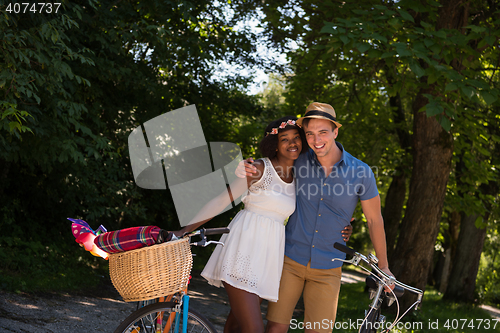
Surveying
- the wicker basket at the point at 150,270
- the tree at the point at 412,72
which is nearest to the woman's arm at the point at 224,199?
the wicker basket at the point at 150,270

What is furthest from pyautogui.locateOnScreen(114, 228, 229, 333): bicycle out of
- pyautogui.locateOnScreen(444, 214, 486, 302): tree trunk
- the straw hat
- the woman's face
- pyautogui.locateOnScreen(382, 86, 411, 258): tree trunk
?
pyautogui.locateOnScreen(444, 214, 486, 302): tree trunk

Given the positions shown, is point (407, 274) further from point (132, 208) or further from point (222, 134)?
point (222, 134)

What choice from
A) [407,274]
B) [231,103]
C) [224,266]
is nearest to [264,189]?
[224,266]

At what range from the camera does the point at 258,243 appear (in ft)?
10.5

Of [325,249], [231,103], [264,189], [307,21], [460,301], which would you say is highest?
[307,21]

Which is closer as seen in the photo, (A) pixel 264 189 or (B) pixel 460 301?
(A) pixel 264 189

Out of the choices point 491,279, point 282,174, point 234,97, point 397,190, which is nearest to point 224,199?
point 282,174

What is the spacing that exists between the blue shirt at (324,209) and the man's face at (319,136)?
15cm

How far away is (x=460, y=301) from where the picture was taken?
13.0 m

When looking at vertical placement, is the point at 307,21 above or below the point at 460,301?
above

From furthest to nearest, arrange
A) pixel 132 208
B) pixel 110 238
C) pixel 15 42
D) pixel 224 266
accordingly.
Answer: pixel 132 208, pixel 15 42, pixel 224 266, pixel 110 238

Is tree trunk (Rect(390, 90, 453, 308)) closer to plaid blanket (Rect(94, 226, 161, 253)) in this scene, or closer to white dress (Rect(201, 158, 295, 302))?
white dress (Rect(201, 158, 295, 302))

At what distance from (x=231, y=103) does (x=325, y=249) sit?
8.55 m

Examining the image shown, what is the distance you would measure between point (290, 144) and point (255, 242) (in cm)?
81
